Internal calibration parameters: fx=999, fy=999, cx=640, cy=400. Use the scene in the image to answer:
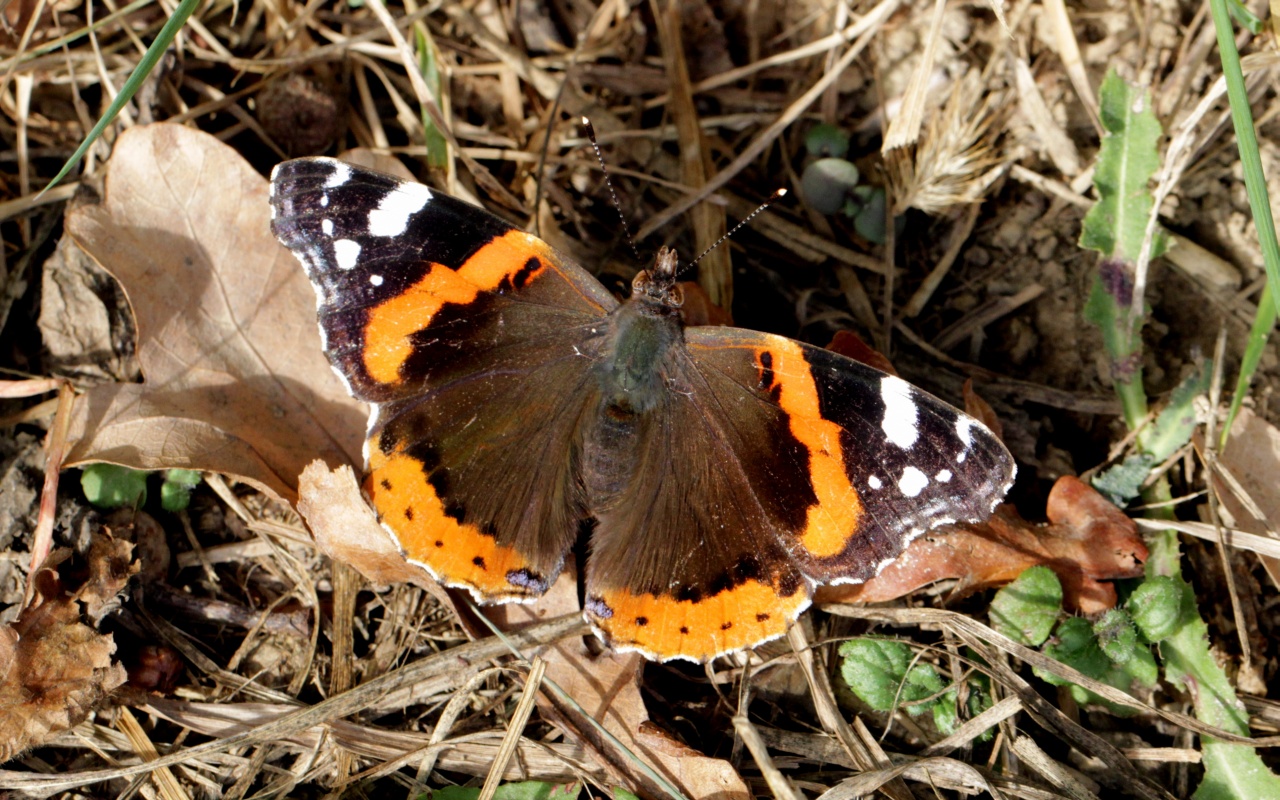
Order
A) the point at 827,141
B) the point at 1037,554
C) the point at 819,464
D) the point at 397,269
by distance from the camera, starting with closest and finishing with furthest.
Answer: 1. the point at 819,464
2. the point at 397,269
3. the point at 1037,554
4. the point at 827,141

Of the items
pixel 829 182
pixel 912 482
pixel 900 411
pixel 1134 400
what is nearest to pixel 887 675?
pixel 912 482

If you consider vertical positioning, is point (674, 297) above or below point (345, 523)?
above

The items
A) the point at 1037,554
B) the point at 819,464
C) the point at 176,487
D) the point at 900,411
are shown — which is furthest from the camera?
the point at 176,487

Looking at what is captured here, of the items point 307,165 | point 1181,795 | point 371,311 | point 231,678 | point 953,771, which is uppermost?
point 307,165

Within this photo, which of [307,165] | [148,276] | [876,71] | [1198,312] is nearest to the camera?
[307,165]

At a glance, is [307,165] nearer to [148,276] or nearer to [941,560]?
[148,276]

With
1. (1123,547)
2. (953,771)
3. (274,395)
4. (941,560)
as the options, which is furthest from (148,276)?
(1123,547)

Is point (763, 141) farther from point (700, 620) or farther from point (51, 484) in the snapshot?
point (51, 484)

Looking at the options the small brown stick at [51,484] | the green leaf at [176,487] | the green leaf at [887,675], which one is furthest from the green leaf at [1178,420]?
the small brown stick at [51,484]
